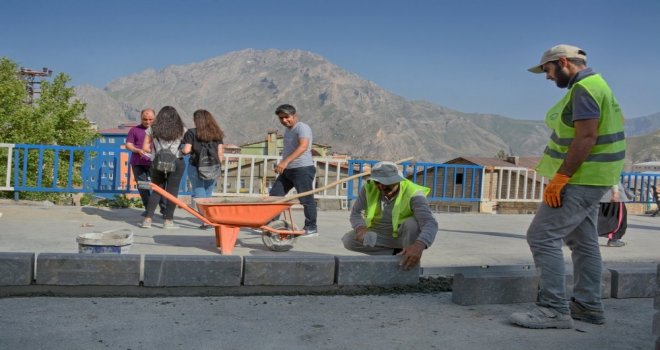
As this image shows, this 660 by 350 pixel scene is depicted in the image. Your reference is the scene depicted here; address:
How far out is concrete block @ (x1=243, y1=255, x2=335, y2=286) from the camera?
4.22 metres

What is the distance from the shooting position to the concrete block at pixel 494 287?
13.6 feet

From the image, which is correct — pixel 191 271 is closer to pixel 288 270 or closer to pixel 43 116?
pixel 288 270

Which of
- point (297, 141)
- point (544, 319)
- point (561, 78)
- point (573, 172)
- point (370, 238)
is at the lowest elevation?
point (544, 319)

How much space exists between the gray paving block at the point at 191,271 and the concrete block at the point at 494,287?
61.2 inches

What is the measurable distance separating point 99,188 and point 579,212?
27.5 feet

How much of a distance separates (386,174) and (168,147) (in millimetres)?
3871

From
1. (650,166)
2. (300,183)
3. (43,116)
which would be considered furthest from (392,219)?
(650,166)

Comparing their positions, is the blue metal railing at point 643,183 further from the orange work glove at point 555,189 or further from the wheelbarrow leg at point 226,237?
the orange work glove at point 555,189

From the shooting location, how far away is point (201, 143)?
293 inches

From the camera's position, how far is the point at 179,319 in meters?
3.55

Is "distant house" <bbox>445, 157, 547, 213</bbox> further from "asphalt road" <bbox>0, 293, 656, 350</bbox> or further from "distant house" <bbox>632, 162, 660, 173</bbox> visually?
"distant house" <bbox>632, 162, 660, 173</bbox>

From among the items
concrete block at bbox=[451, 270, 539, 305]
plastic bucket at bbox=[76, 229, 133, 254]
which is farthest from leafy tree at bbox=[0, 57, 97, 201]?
concrete block at bbox=[451, 270, 539, 305]

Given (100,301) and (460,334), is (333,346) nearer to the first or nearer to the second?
(460,334)

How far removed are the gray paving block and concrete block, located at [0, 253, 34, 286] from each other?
2.41ft
